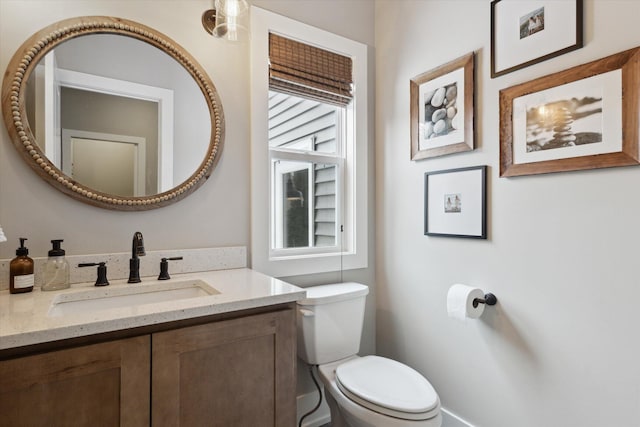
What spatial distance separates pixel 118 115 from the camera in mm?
1431

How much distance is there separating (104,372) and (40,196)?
785 millimetres

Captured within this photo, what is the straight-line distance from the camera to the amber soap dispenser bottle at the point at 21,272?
46.0 inches

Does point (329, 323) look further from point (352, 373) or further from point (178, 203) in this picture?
point (178, 203)

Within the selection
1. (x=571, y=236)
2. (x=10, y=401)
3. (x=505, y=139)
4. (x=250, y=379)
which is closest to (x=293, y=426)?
(x=250, y=379)

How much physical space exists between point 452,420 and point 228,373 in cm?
128

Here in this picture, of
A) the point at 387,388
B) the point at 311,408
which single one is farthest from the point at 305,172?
the point at 311,408

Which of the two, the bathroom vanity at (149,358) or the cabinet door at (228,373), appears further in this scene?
the cabinet door at (228,373)

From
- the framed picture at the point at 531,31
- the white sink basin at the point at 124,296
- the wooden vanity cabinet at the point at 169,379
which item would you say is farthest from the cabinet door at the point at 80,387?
the framed picture at the point at 531,31

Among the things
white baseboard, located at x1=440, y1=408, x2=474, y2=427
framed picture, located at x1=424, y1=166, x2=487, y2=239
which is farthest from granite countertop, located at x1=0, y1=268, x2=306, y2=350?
white baseboard, located at x1=440, y1=408, x2=474, y2=427

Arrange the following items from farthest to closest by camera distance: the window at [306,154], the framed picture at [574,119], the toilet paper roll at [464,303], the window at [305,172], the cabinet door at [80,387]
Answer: the window at [305,172], the window at [306,154], the toilet paper roll at [464,303], the framed picture at [574,119], the cabinet door at [80,387]

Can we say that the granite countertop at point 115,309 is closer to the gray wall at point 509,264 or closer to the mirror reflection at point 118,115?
the mirror reflection at point 118,115

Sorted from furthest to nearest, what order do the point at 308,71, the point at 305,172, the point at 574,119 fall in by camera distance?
the point at 305,172
the point at 308,71
the point at 574,119

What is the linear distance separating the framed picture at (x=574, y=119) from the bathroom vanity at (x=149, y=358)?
3.63 feet

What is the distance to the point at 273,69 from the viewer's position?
183cm
